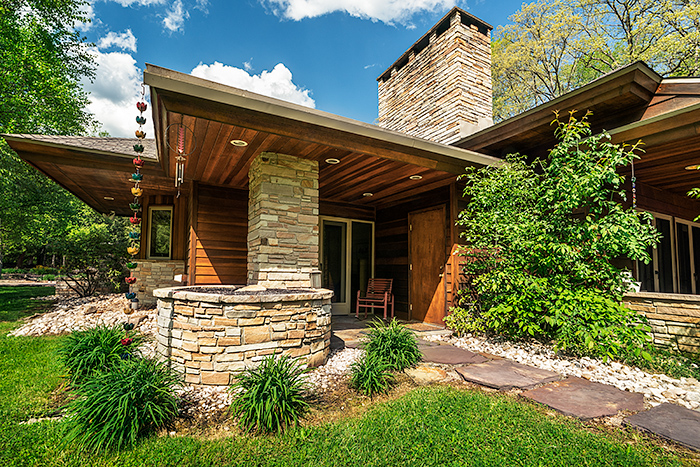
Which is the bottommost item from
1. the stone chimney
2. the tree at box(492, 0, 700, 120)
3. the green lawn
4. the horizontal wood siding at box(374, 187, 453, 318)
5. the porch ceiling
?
the green lawn

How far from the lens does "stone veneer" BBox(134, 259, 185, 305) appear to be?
6648 millimetres

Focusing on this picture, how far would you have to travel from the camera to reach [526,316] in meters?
3.82

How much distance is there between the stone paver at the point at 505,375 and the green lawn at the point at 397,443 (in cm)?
36

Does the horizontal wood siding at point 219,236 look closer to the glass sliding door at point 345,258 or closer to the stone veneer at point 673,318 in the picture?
the glass sliding door at point 345,258

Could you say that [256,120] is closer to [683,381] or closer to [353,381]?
[353,381]

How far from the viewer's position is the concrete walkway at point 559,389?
2.15 m

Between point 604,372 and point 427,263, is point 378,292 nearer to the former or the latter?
point 427,263

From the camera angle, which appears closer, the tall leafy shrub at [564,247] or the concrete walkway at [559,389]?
the concrete walkway at [559,389]

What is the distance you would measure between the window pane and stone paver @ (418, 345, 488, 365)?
576cm

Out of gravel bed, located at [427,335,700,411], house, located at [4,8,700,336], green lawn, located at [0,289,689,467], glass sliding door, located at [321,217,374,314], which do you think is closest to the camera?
green lawn, located at [0,289,689,467]

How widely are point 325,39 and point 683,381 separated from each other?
14.5 metres

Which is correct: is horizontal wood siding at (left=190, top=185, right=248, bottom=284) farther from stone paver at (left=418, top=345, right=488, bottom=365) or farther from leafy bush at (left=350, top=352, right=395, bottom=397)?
leafy bush at (left=350, top=352, right=395, bottom=397)

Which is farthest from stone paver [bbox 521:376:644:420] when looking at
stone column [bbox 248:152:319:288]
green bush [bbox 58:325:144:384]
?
green bush [bbox 58:325:144:384]

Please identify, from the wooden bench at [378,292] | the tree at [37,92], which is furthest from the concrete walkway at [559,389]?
the tree at [37,92]
